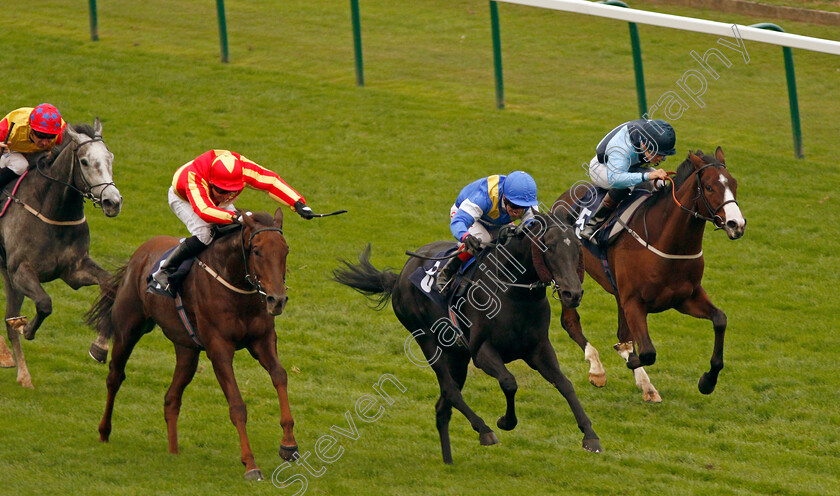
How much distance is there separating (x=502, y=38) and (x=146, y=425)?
1349 cm

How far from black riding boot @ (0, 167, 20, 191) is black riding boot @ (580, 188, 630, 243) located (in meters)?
5.17

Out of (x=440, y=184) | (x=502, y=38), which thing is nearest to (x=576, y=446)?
(x=440, y=184)

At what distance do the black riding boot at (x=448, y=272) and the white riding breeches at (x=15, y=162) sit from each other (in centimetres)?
401

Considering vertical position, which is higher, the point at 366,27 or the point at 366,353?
the point at 366,27

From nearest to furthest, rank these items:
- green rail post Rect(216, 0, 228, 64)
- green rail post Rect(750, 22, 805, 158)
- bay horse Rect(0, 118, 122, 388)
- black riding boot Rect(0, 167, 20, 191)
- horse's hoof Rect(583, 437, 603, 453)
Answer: horse's hoof Rect(583, 437, 603, 453)
bay horse Rect(0, 118, 122, 388)
black riding boot Rect(0, 167, 20, 191)
green rail post Rect(750, 22, 805, 158)
green rail post Rect(216, 0, 228, 64)

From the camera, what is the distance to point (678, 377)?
32.7 feet

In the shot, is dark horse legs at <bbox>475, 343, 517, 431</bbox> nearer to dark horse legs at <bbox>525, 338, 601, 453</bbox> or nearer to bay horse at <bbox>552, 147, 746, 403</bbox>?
dark horse legs at <bbox>525, 338, 601, 453</bbox>

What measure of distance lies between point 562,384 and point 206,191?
9.50ft

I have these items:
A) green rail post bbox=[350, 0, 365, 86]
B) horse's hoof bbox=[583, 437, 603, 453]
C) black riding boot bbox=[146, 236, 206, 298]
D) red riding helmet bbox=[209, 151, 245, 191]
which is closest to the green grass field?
green rail post bbox=[350, 0, 365, 86]

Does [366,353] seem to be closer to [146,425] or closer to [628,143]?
[146,425]

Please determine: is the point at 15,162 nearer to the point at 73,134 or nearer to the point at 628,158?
the point at 73,134

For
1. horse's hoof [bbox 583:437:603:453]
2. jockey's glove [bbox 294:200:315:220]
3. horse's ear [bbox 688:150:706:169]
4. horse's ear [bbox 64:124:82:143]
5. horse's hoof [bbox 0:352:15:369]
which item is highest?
horse's ear [bbox 64:124:82:143]

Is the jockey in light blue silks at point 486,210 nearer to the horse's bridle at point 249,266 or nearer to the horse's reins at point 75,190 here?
the horse's bridle at point 249,266

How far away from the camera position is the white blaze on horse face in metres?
7.73
